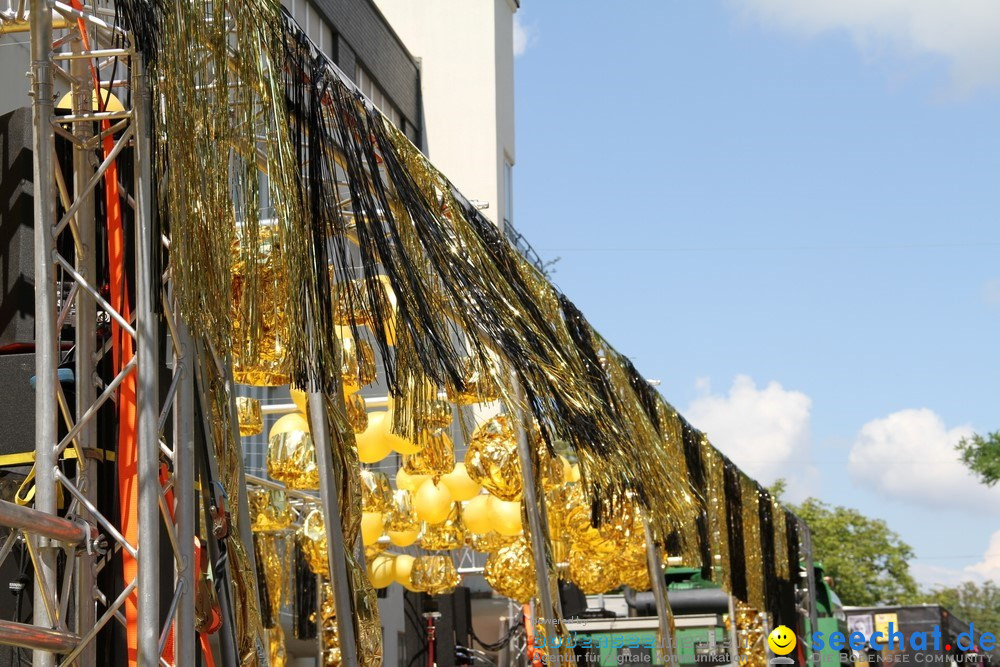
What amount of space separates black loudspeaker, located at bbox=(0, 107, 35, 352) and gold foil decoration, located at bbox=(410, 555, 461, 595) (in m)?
7.18

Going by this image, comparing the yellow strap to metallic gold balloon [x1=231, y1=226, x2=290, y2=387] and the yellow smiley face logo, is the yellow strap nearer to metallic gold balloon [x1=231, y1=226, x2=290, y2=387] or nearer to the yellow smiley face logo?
metallic gold balloon [x1=231, y1=226, x2=290, y2=387]

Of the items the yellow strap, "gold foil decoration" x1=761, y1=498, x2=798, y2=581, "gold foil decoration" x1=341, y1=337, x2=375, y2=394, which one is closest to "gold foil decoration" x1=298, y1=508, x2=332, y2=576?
"gold foil decoration" x1=341, y1=337, x2=375, y2=394

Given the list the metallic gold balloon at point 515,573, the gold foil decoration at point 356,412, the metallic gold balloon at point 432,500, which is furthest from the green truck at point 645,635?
the gold foil decoration at point 356,412

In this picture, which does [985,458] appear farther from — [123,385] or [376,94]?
[123,385]

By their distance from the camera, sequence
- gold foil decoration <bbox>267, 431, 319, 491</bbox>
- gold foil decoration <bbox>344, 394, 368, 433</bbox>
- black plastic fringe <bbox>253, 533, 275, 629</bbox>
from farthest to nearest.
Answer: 1. gold foil decoration <bbox>267, 431, 319, 491</bbox>
2. black plastic fringe <bbox>253, 533, 275, 629</bbox>
3. gold foil decoration <bbox>344, 394, 368, 433</bbox>

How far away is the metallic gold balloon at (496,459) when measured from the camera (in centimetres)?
856

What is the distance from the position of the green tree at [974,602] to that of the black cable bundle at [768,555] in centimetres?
6716

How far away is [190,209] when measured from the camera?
15.1 ft

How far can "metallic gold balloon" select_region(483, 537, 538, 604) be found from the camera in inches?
449

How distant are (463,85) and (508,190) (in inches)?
116

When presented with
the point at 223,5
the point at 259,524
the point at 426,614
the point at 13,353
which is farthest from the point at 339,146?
the point at 426,614

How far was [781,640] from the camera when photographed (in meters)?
13.9

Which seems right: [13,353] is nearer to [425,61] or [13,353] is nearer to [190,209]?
[190,209]

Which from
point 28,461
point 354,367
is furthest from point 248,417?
point 28,461
